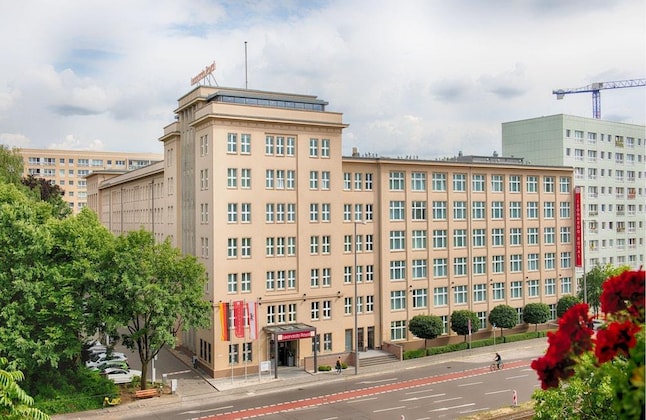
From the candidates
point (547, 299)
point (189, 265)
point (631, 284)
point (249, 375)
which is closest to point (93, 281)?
point (189, 265)

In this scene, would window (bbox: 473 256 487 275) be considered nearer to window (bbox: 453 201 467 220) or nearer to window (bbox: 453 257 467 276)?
window (bbox: 453 257 467 276)

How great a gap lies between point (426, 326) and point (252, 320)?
16767mm

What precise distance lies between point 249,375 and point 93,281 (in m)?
15.1

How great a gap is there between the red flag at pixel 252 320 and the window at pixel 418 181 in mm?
20875

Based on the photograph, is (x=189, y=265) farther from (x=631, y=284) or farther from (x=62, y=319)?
(x=631, y=284)

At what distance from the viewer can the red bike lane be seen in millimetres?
39656

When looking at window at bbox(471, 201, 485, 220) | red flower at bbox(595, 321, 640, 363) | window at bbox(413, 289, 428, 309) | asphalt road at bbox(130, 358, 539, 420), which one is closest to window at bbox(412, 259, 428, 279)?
window at bbox(413, 289, 428, 309)

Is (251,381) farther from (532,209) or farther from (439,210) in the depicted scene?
(532,209)

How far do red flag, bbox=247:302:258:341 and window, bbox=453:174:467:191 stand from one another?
83.2ft

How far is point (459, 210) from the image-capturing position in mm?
63000

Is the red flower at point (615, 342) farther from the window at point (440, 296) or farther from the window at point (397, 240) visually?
the window at point (440, 296)

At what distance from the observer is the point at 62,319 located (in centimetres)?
4031

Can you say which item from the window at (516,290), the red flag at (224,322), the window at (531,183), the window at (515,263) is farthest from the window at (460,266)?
the red flag at (224,322)

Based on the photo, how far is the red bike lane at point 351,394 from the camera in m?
39.7
